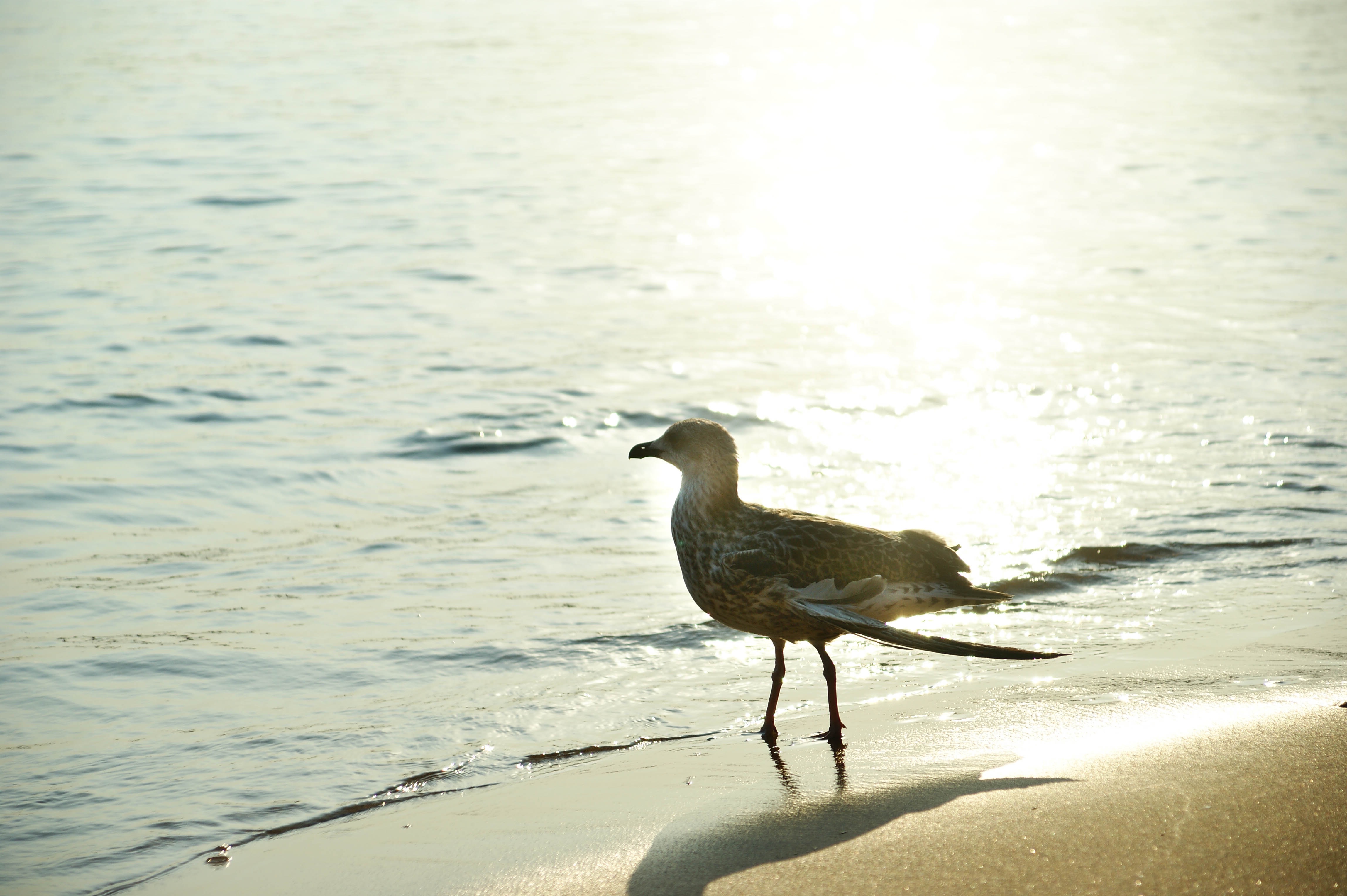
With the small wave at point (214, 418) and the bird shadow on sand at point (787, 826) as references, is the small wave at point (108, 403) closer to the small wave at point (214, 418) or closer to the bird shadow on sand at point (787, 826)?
the small wave at point (214, 418)

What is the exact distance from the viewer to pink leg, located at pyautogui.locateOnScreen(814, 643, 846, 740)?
19.8 ft

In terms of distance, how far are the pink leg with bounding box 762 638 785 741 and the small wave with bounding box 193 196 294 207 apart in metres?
17.8

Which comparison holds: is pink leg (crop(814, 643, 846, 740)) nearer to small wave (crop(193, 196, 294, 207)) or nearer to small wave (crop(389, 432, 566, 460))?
small wave (crop(389, 432, 566, 460))

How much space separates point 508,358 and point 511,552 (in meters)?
5.42

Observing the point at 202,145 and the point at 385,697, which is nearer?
the point at 385,697

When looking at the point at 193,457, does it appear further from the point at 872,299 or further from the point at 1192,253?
the point at 1192,253

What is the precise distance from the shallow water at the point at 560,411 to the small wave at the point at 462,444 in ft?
0.13

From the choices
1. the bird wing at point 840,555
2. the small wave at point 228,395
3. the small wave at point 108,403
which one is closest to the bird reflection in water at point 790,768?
the bird wing at point 840,555

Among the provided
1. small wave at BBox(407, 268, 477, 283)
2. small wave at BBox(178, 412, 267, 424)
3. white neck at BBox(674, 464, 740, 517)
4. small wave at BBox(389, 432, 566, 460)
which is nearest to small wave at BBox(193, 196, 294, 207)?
small wave at BBox(407, 268, 477, 283)

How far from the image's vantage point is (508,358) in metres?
14.2

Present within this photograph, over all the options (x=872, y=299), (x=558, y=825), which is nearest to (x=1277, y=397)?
(x=872, y=299)

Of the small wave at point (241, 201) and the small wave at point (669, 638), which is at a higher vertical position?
the small wave at point (241, 201)

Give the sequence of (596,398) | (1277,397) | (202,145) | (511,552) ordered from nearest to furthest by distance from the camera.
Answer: (511,552) < (1277,397) < (596,398) < (202,145)

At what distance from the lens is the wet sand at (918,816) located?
4434 millimetres
